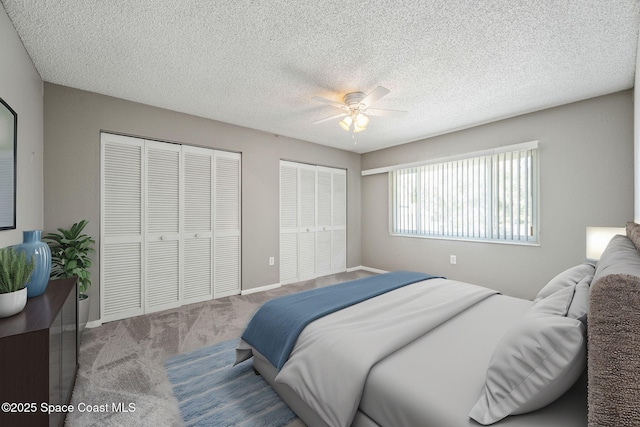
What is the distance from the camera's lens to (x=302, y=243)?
4.74m

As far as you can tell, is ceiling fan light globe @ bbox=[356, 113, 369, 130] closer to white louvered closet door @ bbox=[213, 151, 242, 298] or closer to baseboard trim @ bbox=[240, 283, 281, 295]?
white louvered closet door @ bbox=[213, 151, 242, 298]

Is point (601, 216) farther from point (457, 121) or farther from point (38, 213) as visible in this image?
point (38, 213)

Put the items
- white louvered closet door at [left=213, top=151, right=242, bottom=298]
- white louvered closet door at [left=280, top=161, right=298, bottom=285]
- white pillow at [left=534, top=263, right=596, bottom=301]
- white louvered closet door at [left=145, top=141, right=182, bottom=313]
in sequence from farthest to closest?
1. white louvered closet door at [left=280, top=161, right=298, bottom=285]
2. white louvered closet door at [left=213, top=151, right=242, bottom=298]
3. white louvered closet door at [left=145, top=141, right=182, bottom=313]
4. white pillow at [left=534, top=263, right=596, bottom=301]

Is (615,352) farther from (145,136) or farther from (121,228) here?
(145,136)

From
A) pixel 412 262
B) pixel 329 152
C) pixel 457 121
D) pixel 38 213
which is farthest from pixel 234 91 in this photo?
pixel 412 262

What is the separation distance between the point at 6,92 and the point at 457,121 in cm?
444

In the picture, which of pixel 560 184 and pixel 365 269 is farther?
pixel 365 269

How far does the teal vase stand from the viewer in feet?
5.16

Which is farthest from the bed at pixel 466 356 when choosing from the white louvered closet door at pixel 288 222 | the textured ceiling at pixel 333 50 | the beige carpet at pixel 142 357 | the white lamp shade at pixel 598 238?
the white louvered closet door at pixel 288 222

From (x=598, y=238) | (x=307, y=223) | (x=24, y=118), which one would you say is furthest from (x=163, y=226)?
(x=598, y=238)

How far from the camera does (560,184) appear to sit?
10.5 feet

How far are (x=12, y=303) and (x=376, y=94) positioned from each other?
2729mm

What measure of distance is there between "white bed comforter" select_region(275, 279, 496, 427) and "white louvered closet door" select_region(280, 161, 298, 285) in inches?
106


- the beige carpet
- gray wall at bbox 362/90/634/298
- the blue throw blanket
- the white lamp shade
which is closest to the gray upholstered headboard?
the blue throw blanket
